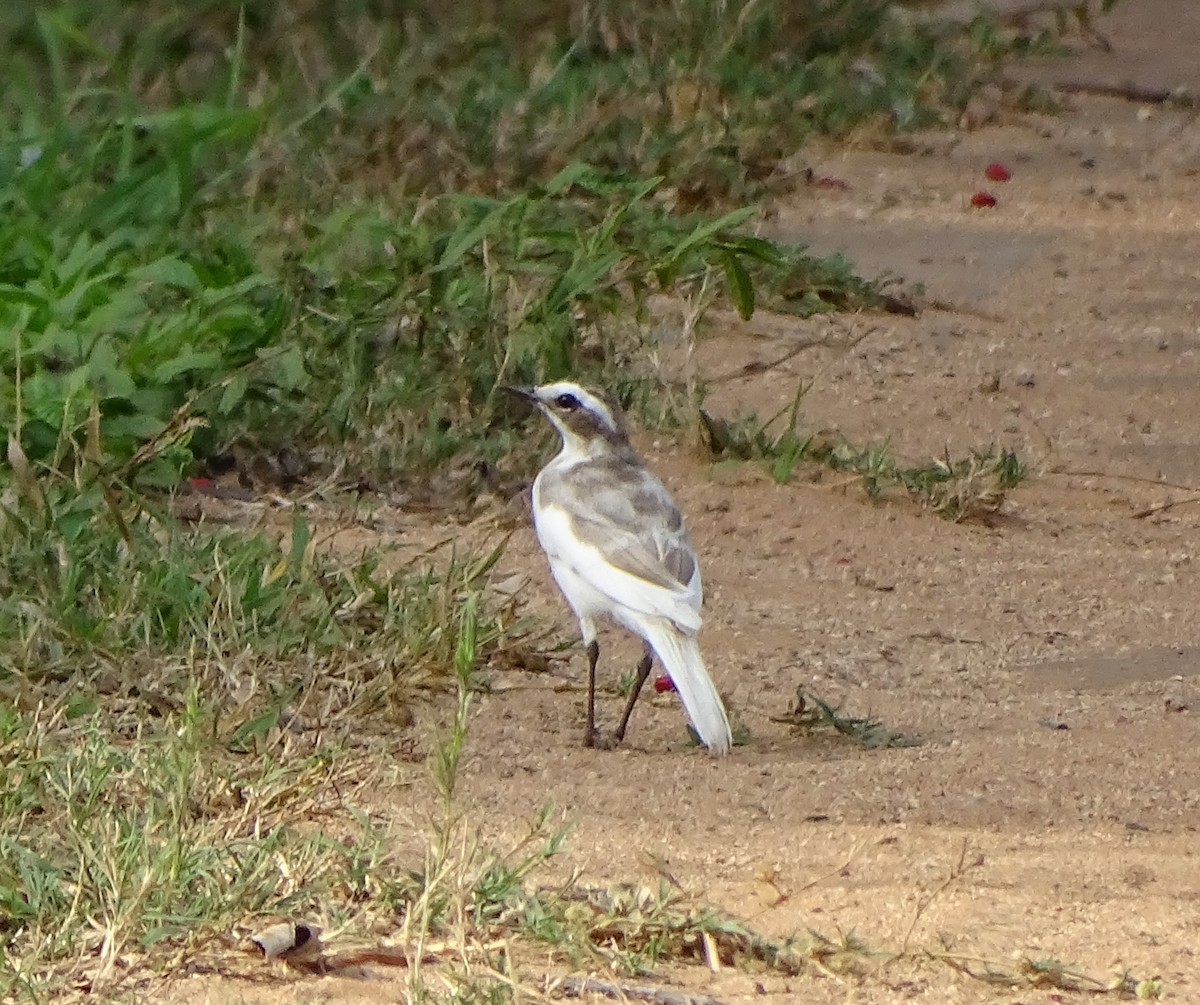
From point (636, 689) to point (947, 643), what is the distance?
1053mm

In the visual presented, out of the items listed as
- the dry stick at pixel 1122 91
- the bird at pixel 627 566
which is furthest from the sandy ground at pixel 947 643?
the dry stick at pixel 1122 91

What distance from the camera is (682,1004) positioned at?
331cm

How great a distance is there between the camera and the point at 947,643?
5797mm

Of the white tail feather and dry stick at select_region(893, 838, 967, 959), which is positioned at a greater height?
dry stick at select_region(893, 838, 967, 959)

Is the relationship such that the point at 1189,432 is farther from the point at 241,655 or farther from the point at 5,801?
the point at 5,801

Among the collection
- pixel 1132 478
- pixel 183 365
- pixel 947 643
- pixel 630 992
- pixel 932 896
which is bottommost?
pixel 1132 478

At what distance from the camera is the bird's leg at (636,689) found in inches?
195

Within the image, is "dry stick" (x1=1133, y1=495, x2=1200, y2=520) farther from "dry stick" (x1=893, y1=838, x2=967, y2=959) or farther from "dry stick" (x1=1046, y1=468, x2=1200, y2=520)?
"dry stick" (x1=893, y1=838, x2=967, y2=959)

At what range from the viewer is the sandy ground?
390 cm

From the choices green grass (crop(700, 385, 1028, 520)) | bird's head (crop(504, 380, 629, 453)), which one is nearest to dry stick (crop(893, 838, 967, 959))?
bird's head (crop(504, 380, 629, 453))

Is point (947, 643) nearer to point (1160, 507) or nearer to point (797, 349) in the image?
point (1160, 507)

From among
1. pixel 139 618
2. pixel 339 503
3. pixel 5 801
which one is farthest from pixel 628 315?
pixel 5 801

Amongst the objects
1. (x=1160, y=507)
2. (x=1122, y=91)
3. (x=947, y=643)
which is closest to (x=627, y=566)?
(x=947, y=643)

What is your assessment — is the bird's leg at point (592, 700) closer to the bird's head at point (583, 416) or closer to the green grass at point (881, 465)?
the bird's head at point (583, 416)
